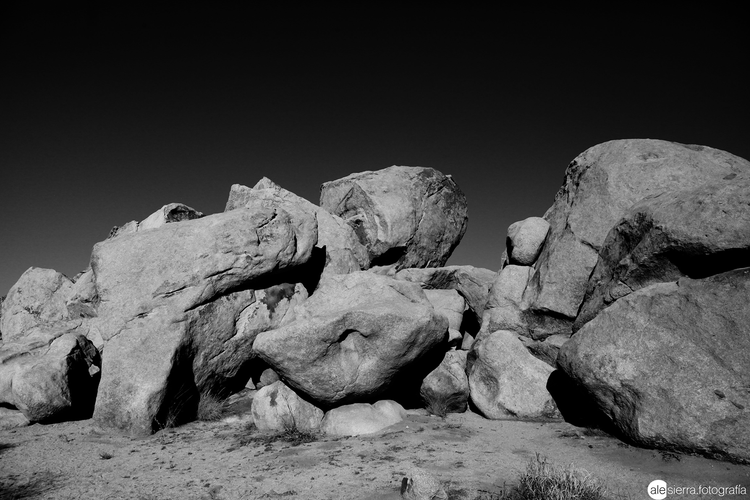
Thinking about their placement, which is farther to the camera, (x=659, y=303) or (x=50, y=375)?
(x=50, y=375)

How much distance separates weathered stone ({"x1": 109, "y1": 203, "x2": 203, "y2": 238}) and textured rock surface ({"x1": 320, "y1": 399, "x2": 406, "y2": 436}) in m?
8.50

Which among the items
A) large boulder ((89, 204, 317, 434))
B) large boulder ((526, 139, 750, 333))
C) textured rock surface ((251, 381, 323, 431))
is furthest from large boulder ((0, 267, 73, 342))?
large boulder ((526, 139, 750, 333))

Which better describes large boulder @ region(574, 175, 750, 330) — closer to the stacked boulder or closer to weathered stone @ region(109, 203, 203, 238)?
the stacked boulder

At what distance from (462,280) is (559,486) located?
8880mm

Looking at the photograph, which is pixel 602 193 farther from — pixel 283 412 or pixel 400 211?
pixel 283 412

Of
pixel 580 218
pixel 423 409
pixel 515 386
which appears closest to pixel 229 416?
pixel 423 409

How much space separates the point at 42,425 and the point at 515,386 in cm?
972


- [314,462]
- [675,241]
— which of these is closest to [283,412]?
[314,462]

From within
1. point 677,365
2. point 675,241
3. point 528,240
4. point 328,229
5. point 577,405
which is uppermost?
point 328,229

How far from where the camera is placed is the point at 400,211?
57.3 ft

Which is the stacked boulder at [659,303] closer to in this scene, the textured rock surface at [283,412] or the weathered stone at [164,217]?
the textured rock surface at [283,412]

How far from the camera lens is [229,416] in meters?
10.1

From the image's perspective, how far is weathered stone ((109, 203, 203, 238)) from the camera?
47.3 ft

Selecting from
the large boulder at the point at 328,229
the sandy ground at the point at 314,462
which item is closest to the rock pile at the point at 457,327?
the sandy ground at the point at 314,462
